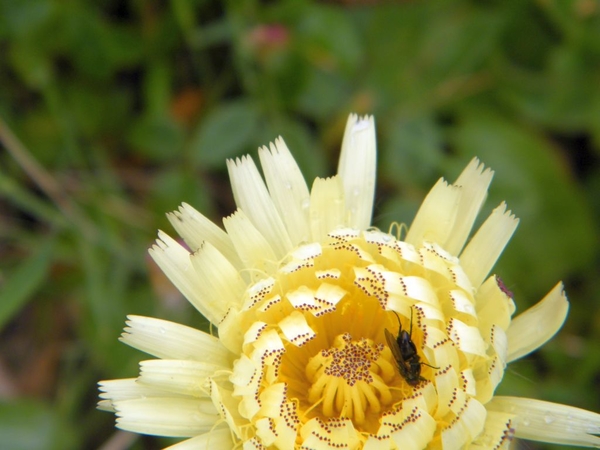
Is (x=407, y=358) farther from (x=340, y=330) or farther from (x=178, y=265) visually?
(x=178, y=265)

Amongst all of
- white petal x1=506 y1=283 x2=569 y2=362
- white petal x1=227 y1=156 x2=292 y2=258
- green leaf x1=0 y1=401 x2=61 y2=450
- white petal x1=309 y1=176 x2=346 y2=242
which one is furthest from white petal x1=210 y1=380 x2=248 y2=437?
green leaf x1=0 y1=401 x2=61 y2=450

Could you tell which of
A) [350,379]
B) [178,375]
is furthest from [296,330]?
[178,375]

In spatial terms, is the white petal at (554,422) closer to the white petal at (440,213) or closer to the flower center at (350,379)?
the flower center at (350,379)

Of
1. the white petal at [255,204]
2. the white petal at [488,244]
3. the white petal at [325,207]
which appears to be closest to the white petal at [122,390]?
the white petal at [255,204]

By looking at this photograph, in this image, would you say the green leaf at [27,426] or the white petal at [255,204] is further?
the green leaf at [27,426]

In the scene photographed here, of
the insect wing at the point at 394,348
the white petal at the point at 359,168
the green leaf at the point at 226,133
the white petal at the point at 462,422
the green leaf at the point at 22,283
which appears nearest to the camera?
the white petal at the point at 462,422

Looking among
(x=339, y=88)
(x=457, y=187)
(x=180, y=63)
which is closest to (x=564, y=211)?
(x=339, y=88)

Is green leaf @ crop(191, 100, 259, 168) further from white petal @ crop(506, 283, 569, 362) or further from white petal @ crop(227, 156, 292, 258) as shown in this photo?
white petal @ crop(506, 283, 569, 362)
